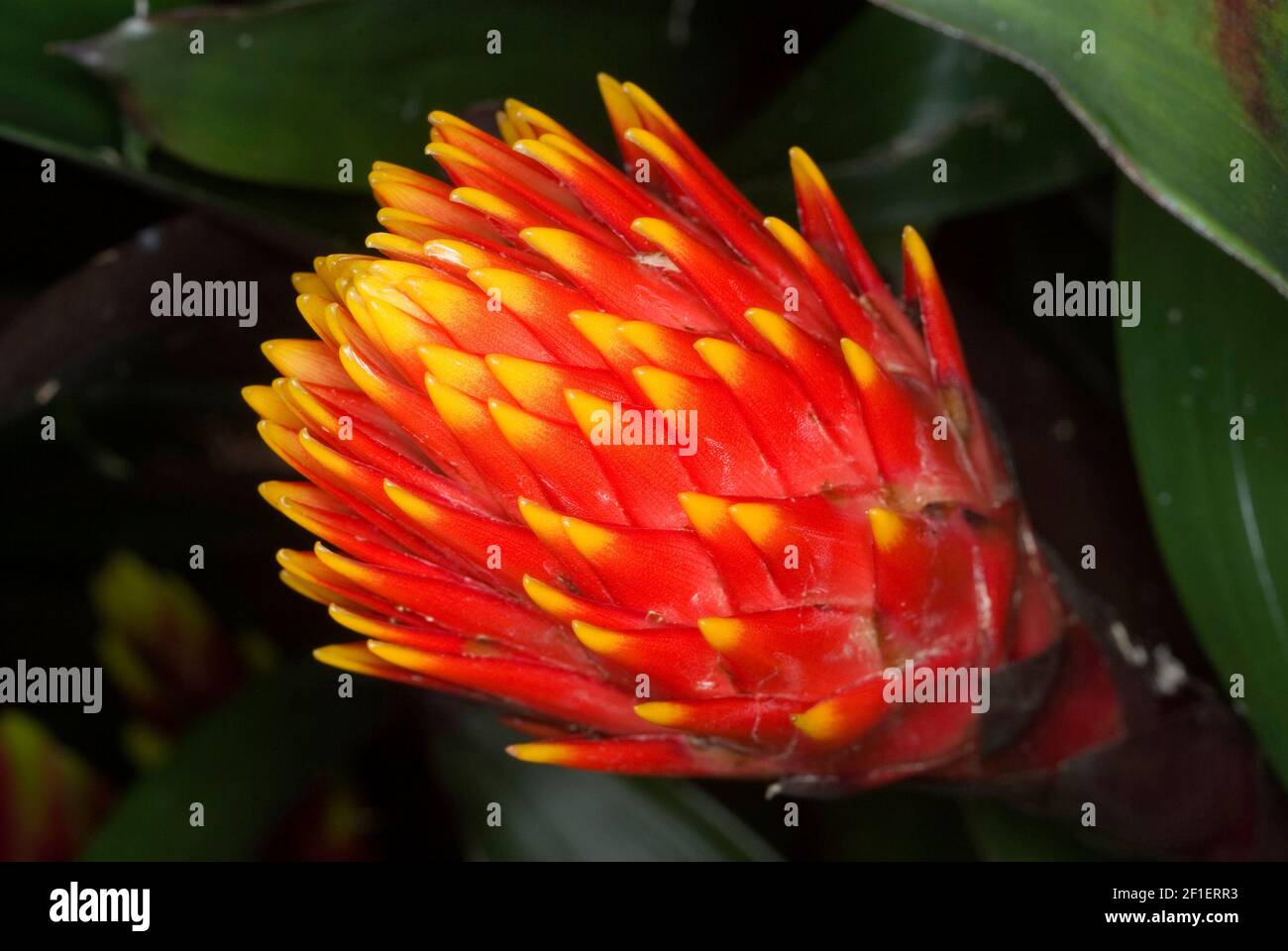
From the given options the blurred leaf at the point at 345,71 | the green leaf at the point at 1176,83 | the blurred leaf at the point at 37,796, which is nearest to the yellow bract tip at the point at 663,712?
the green leaf at the point at 1176,83

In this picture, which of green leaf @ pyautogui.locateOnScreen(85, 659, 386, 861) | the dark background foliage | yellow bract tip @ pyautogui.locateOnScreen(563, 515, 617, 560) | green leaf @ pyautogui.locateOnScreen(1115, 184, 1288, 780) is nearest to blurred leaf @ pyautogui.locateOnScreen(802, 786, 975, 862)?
the dark background foliage

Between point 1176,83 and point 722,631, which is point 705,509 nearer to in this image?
point 722,631

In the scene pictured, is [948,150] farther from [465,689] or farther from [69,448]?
[69,448]

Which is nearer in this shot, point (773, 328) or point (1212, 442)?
point (773, 328)

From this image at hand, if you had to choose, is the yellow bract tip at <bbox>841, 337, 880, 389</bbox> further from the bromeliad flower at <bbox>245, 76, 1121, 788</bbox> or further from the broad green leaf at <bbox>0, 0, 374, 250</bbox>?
the broad green leaf at <bbox>0, 0, 374, 250</bbox>

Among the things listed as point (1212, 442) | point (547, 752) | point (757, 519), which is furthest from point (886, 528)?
point (1212, 442)

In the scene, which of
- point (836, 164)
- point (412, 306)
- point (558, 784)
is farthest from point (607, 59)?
point (558, 784)
